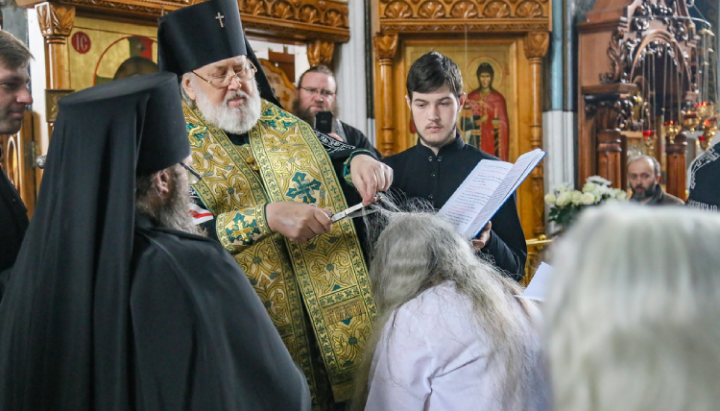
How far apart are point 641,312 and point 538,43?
598 centimetres

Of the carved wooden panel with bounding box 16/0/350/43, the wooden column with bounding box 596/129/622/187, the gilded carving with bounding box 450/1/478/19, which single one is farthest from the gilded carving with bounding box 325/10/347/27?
the wooden column with bounding box 596/129/622/187

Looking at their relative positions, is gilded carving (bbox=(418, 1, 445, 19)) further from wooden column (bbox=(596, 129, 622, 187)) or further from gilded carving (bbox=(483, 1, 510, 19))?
wooden column (bbox=(596, 129, 622, 187))

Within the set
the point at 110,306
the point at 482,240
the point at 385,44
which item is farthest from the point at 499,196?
the point at 385,44

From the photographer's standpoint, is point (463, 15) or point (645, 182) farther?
point (645, 182)

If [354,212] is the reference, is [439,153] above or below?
above

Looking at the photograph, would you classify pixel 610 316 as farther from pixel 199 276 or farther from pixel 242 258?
pixel 242 258

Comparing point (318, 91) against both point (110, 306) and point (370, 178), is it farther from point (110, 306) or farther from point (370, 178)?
point (110, 306)

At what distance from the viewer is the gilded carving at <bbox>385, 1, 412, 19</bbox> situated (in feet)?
19.7

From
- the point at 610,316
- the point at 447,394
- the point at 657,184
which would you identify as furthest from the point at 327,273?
the point at 657,184

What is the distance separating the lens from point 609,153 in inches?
270

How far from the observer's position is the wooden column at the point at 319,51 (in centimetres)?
585

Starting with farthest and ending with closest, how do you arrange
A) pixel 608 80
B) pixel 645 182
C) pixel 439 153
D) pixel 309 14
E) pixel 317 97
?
1. pixel 608 80
2. pixel 645 182
3. pixel 309 14
4. pixel 317 97
5. pixel 439 153

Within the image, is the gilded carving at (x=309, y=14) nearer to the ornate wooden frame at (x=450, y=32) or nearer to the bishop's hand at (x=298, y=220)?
the ornate wooden frame at (x=450, y=32)

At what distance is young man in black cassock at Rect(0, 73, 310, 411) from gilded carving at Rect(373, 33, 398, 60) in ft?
15.0
